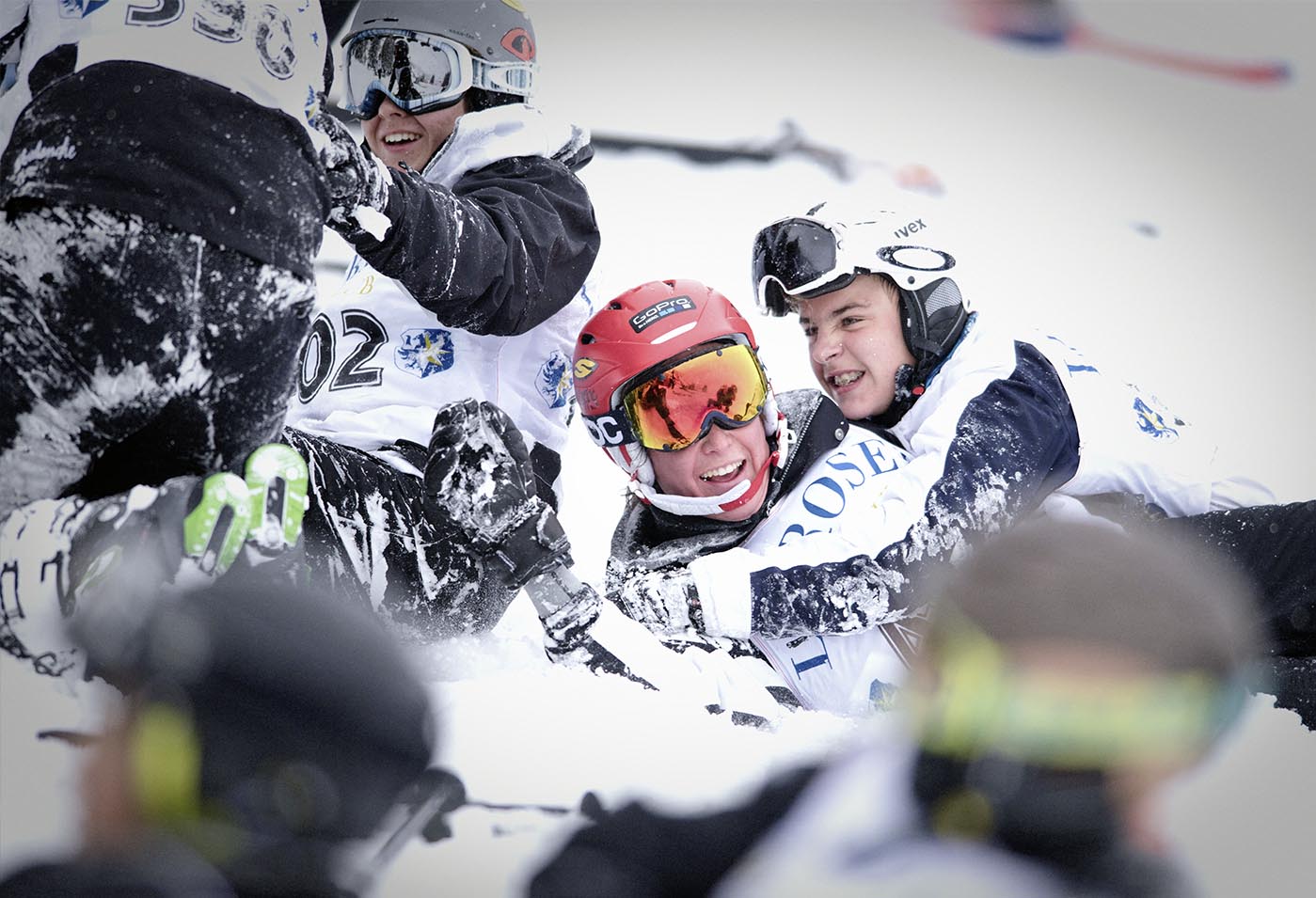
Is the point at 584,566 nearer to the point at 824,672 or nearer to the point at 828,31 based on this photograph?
the point at 824,672

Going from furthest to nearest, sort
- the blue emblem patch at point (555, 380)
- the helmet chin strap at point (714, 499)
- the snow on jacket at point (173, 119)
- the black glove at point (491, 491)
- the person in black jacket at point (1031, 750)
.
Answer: the blue emblem patch at point (555, 380), the helmet chin strap at point (714, 499), the black glove at point (491, 491), the snow on jacket at point (173, 119), the person in black jacket at point (1031, 750)

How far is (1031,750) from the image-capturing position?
126 centimetres

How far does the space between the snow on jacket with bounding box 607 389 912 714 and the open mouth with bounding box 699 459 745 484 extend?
136mm

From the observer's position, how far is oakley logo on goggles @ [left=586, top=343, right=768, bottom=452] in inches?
138

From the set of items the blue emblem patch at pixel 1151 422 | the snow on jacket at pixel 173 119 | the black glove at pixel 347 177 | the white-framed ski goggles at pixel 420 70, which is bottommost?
the blue emblem patch at pixel 1151 422

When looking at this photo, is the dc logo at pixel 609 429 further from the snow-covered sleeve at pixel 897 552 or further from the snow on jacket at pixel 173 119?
the snow on jacket at pixel 173 119

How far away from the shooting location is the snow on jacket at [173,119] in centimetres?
216

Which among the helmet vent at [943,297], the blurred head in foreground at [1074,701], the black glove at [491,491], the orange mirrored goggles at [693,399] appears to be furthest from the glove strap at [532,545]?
the blurred head in foreground at [1074,701]

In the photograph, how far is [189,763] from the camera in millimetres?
1260

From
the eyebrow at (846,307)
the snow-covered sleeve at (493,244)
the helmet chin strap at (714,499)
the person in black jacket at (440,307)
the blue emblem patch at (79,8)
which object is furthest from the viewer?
the eyebrow at (846,307)

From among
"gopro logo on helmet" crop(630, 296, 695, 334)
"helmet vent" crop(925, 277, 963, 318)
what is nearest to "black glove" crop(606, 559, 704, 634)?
"gopro logo on helmet" crop(630, 296, 695, 334)

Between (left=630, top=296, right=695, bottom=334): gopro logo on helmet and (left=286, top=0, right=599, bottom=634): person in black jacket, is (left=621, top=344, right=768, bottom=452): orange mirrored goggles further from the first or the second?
(left=286, top=0, right=599, bottom=634): person in black jacket

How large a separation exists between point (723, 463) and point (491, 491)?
0.84 meters

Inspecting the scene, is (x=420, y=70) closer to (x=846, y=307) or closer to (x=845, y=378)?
(x=846, y=307)
